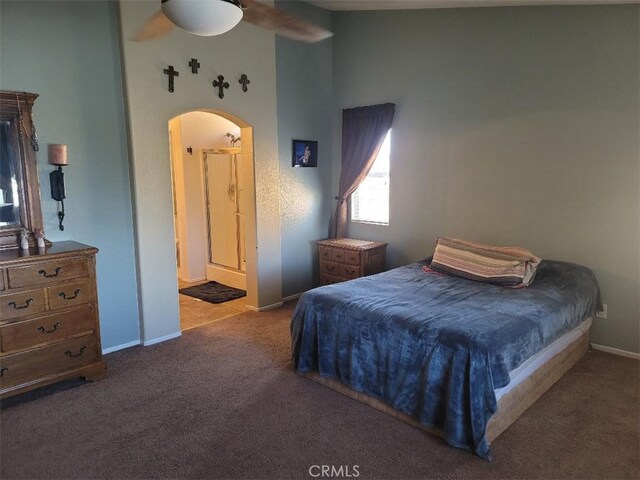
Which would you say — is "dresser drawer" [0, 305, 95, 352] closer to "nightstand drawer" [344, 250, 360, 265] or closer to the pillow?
"nightstand drawer" [344, 250, 360, 265]

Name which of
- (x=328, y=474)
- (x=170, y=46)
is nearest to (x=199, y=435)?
(x=328, y=474)

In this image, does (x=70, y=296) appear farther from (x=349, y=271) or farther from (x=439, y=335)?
(x=349, y=271)

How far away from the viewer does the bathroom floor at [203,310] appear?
4.47 metres

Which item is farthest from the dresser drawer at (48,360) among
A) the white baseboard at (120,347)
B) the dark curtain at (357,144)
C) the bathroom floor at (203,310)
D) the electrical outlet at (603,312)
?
the electrical outlet at (603,312)

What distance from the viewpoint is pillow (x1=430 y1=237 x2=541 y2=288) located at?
11.1ft

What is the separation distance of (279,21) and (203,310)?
10.4 feet

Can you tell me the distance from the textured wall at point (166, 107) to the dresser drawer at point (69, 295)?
711 millimetres

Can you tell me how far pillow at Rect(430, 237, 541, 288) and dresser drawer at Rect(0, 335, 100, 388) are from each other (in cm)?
274

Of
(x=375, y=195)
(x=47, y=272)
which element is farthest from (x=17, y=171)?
(x=375, y=195)

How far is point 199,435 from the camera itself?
256cm

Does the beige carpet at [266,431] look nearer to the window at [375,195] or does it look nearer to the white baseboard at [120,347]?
the white baseboard at [120,347]

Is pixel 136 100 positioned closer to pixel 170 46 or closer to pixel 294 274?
pixel 170 46

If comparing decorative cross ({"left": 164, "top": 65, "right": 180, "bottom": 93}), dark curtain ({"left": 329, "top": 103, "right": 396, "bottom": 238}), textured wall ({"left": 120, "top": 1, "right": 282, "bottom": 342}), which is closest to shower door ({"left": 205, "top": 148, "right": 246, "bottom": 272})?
textured wall ({"left": 120, "top": 1, "right": 282, "bottom": 342})

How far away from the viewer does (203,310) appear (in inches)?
189
